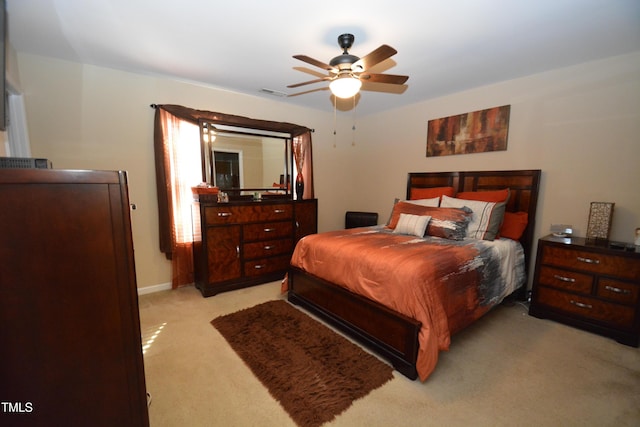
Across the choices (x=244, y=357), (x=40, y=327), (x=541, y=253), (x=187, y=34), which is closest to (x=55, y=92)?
(x=187, y=34)

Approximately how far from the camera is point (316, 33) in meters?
2.09

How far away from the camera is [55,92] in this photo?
2.52 metres

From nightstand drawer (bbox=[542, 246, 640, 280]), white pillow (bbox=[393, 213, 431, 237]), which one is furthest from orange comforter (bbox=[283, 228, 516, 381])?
nightstand drawer (bbox=[542, 246, 640, 280])

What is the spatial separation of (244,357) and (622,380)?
259 centimetres

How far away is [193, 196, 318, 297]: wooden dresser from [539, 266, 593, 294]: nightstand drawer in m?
2.70

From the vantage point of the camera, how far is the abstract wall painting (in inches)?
121

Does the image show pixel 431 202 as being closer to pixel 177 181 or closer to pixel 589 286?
pixel 589 286

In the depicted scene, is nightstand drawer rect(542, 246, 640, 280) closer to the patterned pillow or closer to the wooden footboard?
the patterned pillow

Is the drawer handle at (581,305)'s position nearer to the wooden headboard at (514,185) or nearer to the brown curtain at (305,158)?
the wooden headboard at (514,185)

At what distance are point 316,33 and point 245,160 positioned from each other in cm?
190

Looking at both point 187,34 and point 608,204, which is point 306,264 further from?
point 608,204

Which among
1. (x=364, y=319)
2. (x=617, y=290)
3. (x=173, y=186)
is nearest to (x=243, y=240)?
(x=173, y=186)

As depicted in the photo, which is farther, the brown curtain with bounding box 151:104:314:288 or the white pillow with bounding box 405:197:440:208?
the white pillow with bounding box 405:197:440:208

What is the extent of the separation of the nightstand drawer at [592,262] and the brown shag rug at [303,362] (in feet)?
6.29
